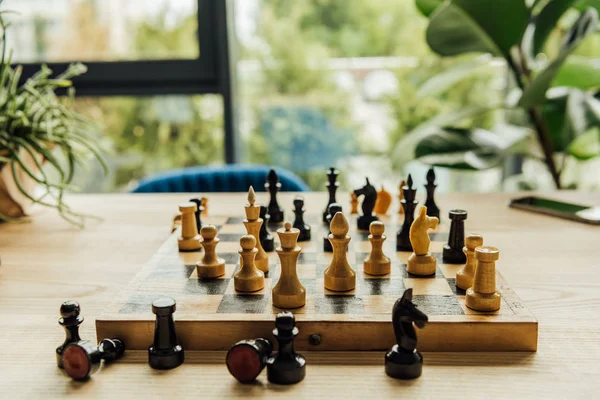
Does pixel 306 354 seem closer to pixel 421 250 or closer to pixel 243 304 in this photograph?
pixel 243 304

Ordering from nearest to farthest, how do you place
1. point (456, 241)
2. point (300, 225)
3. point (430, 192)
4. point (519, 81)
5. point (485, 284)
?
point (485, 284) < point (456, 241) < point (300, 225) < point (430, 192) < point (519, 81)

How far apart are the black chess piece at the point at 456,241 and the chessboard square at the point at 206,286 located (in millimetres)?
394

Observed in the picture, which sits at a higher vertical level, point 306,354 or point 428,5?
point 428,5

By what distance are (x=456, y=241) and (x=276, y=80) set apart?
1.84m

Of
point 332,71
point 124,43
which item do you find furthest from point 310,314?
point 124,43

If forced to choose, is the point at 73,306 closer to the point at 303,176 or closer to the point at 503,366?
the point at 503,366

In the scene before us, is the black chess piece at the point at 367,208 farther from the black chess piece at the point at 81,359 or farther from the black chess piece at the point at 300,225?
the black chess piece at the point at 81,359

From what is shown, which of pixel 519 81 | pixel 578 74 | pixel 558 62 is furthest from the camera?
pixel 519 81

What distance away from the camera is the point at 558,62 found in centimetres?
171

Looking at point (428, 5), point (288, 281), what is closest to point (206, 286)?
point (288, 281)

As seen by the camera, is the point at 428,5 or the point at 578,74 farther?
the point at 428,5

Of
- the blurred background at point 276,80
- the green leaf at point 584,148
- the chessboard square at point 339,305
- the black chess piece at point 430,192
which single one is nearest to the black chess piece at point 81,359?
the chessboard square at point 339,305

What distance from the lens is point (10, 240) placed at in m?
1.36

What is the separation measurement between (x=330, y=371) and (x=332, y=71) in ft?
6.98
